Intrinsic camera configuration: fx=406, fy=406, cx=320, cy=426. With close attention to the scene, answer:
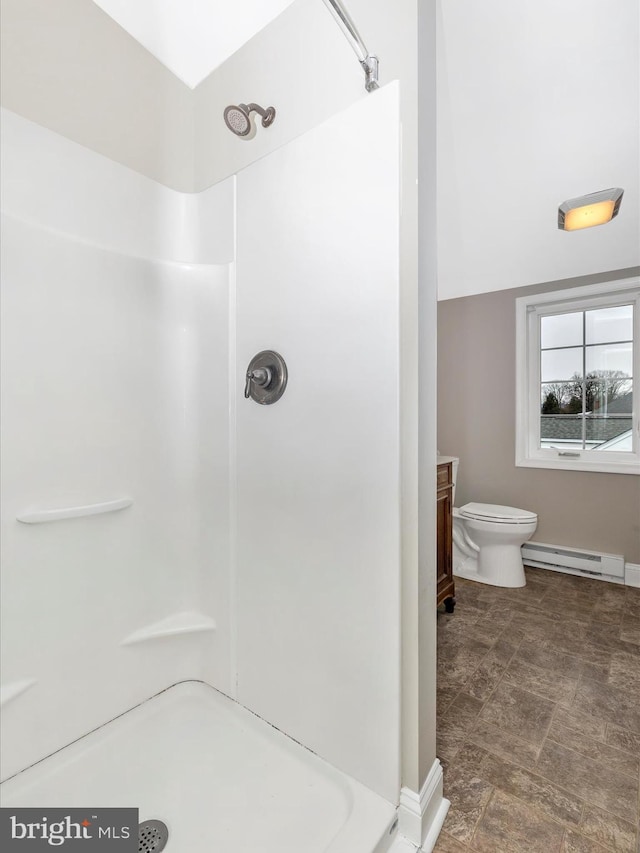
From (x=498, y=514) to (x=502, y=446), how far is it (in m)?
0.73

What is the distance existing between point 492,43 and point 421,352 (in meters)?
1.11

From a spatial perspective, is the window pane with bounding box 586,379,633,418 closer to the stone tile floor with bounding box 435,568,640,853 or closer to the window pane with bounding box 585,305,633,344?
the window pane with bounding box 585,305,633,344

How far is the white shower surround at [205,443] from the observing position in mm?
1081

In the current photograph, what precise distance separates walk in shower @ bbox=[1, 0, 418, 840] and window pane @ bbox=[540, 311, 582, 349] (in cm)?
256

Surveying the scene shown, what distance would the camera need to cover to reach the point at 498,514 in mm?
2619

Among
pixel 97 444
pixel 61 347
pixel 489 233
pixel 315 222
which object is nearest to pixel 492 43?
pixel 315 222

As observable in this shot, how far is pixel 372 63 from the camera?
3.36 ft

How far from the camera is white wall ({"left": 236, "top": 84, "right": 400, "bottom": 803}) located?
1045 mm

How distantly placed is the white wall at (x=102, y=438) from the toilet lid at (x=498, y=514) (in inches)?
71.4

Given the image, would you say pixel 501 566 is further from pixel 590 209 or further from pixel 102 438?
pixel 102 438

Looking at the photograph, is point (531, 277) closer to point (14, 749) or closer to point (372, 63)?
point (372, 63)

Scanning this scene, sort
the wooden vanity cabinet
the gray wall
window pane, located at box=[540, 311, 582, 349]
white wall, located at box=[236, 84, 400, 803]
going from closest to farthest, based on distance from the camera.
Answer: white wall, located at box=[236, 84, 400, 803] < the wooden vanity cabinet < the gray wall < window pane, located at box=[540, 311, 582, 349]

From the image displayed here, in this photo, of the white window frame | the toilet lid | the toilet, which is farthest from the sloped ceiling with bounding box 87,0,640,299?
the toilet lid

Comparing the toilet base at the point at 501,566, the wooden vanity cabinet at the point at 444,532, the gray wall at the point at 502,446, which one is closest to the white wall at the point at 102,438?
the wooden vanity cabinet at the point at 444,532
